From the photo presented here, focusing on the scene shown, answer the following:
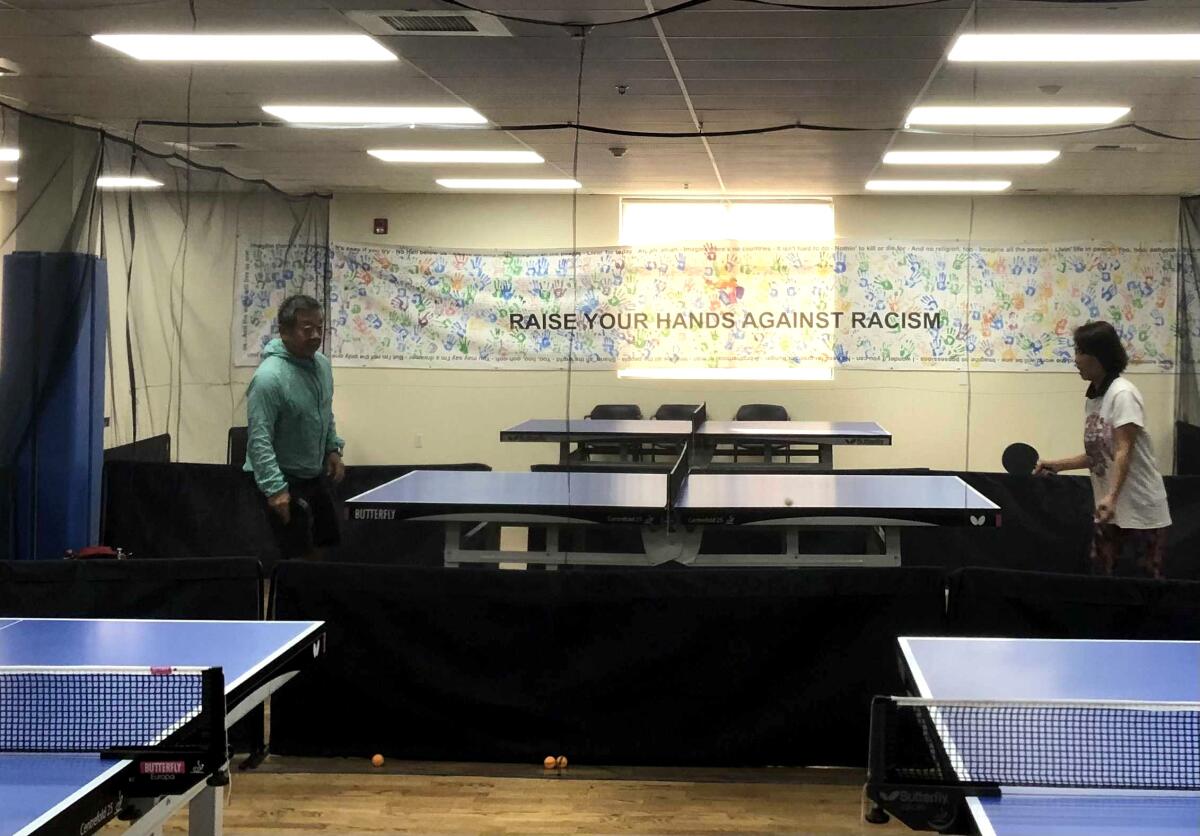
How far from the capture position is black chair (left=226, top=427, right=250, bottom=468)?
5805mm

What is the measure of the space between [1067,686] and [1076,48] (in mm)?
2730

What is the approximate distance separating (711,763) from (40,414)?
12.3 ft

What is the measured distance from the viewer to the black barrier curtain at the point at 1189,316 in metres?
5.16

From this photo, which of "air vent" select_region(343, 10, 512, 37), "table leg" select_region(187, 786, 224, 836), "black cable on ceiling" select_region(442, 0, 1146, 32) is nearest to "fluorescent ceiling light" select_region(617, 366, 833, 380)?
"air vent" select_region(343, 10, 512, 37)

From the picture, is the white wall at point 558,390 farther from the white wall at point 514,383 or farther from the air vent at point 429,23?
the air vent at point 429,23

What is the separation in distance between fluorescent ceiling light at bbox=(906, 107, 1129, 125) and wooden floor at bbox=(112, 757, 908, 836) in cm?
306

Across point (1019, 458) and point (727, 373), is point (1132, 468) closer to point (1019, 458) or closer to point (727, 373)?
point (1019, 458)

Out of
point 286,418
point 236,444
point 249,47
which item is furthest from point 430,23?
point 236,444

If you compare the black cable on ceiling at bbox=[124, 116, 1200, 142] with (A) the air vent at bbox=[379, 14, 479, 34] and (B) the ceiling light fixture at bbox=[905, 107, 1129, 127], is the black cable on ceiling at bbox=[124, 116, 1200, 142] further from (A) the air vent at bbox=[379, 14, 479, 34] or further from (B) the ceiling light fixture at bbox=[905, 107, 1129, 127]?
(A) the air vent at bbox=[379, 14, 479, 34]

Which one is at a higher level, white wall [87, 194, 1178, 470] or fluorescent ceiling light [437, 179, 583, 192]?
fluorescent ceiling light [437, 179, 583, 192]

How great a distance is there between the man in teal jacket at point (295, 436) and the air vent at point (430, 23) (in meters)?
1.23

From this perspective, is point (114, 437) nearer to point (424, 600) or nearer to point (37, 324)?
point (37, 324)

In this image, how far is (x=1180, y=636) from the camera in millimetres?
3236

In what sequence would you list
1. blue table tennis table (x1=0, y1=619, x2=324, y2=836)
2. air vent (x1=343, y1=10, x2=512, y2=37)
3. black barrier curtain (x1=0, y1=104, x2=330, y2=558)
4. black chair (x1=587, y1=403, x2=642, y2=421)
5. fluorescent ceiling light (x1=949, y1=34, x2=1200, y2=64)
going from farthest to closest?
black chair (x1=587, y1=403, x2=642, y2=421), black barrier curtain (x1=0, y1=104, x2=330, y2=558), fluorescent ceiling light (x1=949, y1=34, x2=1200, y2=64), air vent (x1=343, y1=10, x2=512, y2=37), blue table tennis table (x1=0, y1=619, x2=324, y2=836)
